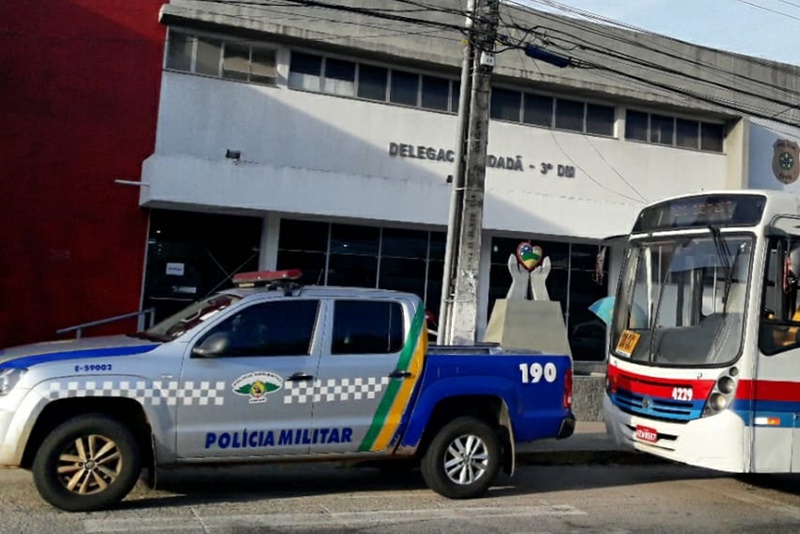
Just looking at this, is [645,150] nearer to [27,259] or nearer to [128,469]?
[27,259]

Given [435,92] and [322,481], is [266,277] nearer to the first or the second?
[322,481]

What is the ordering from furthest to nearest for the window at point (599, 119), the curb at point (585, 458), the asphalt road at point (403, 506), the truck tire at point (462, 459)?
the window at point (599, 119) → the curb at point (585, 458) → the truck tire at point (462, 459) → the asphalt road at point (403, 506)

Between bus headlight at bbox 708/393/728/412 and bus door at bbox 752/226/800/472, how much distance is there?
16 cm

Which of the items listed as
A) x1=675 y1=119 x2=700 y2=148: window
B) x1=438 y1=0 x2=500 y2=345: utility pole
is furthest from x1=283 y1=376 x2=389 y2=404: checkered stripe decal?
x1=675 y1=119 x2=700 y2=148: window

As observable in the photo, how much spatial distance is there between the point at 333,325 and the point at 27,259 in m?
10.9

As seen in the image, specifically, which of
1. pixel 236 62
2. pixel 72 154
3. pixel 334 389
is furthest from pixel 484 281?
pixel 334 389

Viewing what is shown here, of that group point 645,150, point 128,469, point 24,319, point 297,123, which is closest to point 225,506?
point 128,469

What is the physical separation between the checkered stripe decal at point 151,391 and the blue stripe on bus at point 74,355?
23cm

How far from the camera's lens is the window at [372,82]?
19.2 meters

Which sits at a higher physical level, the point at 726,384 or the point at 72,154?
the point at 72,154

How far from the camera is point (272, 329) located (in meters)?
7.46

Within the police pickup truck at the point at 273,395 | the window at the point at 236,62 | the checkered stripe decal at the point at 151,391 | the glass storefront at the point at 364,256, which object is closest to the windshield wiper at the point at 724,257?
the police pickup truck at the point at 273,395

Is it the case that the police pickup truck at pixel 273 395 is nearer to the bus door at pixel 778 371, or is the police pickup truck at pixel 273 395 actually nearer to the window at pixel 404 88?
the bus door at pixel 778 371

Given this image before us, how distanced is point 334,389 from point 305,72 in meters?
12.5
